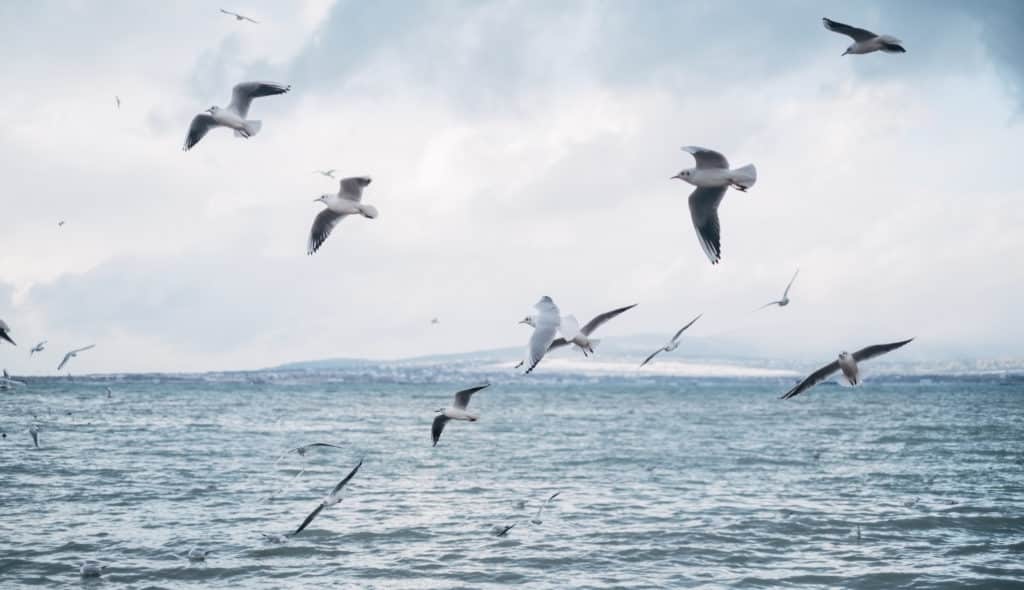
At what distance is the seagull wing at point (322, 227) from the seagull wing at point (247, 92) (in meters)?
1.55

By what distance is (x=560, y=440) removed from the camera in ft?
122

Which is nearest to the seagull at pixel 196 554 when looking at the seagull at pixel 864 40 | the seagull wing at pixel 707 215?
the seagull wing at pixel 707 215

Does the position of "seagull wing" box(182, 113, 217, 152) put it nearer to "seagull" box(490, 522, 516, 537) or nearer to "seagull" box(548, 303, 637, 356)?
"seagull" box(548, 303, 637, 356)

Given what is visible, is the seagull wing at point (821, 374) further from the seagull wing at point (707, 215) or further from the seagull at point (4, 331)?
the seagull at point (4, 331)

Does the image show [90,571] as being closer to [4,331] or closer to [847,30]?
[4,331]

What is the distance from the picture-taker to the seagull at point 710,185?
8.11m

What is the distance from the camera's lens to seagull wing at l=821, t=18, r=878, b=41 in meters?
9.16

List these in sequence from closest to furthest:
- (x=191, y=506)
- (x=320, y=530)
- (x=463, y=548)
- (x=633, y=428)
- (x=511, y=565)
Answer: (x=511, y=565) < (x=463, y=548) < (x=320, y=530) < (x=191, y=506) < (x=633, y=428)

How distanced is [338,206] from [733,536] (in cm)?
883

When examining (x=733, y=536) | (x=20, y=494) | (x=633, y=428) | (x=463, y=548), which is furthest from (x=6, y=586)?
(x=633, y=428)

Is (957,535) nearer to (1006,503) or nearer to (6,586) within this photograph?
(1006,503)

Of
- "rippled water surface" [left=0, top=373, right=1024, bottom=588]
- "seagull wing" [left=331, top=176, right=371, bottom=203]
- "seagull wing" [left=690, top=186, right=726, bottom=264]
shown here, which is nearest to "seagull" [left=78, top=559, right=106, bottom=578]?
"rippled water surface" [left=0, top=373, right=1024, bottom=588]

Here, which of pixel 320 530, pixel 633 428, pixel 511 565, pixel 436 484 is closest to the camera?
pixel 511 565

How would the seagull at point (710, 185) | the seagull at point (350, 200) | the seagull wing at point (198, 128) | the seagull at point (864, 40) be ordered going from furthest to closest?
the seagull wing at point (198, 128) → the seagull at point (350, 200) → the seagull at point (864, 40) → the seagull at point (710, 185)
